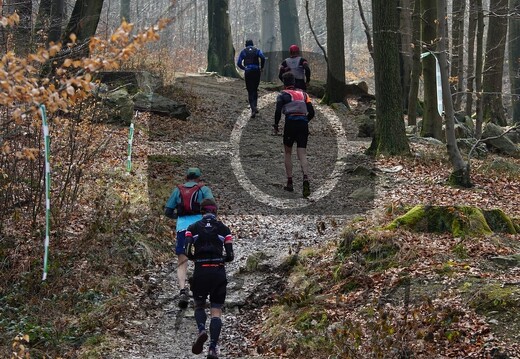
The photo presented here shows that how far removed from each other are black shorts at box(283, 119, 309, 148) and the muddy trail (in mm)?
1143

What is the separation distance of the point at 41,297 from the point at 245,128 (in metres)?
10.9

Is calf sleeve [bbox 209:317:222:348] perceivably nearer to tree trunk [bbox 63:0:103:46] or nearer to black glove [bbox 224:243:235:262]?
black glove [bbox 224:243:235:262]

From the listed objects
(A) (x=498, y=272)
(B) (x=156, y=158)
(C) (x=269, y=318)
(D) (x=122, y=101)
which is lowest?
(C) (x=269, y=318)

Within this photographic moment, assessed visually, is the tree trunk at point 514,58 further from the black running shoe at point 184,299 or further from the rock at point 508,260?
the black running shoe at point 184,299

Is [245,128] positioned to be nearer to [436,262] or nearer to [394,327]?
[436,262]

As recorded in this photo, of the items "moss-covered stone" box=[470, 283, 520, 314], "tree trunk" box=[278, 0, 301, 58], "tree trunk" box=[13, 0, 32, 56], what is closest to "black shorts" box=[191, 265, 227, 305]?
"moss-covered stone" box=[470, 283, 520, 314]

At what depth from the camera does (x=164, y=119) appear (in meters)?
19.3

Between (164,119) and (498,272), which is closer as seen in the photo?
(498,272)

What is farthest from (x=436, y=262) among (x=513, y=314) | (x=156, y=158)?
(x=156, y=158)

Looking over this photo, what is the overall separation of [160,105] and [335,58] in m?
6.11

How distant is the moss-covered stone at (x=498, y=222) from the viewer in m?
10.3

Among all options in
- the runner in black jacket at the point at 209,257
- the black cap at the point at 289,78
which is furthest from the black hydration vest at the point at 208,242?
the black cap at the point at 289,78

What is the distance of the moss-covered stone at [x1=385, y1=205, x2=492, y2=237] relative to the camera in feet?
32.5

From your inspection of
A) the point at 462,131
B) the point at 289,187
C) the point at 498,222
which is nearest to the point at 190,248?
the point at 498,222
